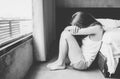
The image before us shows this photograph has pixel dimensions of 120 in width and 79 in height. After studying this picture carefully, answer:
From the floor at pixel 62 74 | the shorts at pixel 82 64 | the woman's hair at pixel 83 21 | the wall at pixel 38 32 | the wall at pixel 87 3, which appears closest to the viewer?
the floor at pixel 62 74

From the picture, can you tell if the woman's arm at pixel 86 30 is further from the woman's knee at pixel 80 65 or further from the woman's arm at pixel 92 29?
the woman's knee at pixel 80 65

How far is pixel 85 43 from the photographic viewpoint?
2.04 m

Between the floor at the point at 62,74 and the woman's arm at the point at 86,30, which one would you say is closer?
the floor at the point at 62,74

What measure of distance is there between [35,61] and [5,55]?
1.20 m

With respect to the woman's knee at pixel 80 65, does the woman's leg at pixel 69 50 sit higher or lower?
higher

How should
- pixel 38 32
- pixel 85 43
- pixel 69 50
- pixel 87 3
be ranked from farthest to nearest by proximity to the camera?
1. pixel 87 3
2. pixel 38 32
3. pixel 85 43
4. pixel 69 50

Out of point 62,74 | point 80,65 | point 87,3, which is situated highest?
point 87,3

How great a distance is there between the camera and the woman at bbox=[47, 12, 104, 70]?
6.15 feet

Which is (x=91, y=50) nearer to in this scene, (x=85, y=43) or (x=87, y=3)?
(x=85, y=43)

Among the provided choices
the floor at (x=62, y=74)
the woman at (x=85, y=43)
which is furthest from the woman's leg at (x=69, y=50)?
the floor at (x=62, y=74)

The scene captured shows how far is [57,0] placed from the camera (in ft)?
10.9

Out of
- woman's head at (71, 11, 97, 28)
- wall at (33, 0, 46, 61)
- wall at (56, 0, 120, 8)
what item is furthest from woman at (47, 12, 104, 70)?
wall at (56, 0, 120, 8)

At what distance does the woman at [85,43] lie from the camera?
73.8 inches

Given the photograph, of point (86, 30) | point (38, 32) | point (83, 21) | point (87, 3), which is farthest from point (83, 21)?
point (87, 3)
